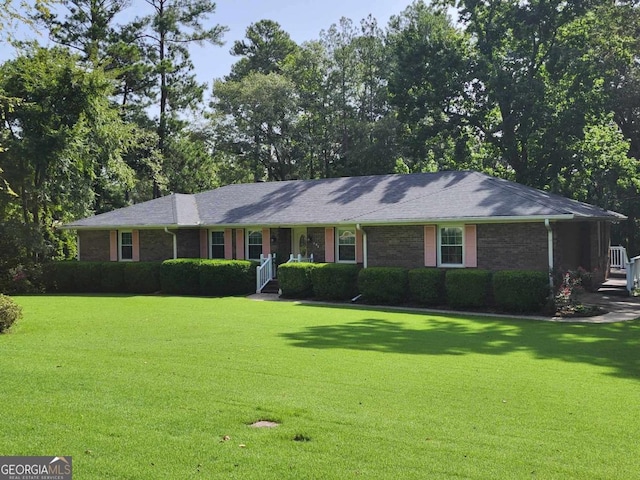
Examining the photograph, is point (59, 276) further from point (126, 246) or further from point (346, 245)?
point (346, 245)

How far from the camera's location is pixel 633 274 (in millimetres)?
20562

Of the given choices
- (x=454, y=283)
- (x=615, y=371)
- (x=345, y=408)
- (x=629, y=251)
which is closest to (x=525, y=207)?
(x=454, y=283)

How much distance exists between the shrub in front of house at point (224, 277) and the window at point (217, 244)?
292 centimetres

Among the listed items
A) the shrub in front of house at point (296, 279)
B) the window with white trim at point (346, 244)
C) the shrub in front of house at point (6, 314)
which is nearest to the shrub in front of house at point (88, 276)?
the shrub in front of house at point (296, 279)

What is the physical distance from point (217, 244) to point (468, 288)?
39.3ft

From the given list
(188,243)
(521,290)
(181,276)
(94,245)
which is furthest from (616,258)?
(94,245)

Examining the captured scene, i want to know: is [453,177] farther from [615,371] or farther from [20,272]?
[20,272]

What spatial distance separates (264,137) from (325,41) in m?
8.42

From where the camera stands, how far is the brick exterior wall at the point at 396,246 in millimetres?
20047

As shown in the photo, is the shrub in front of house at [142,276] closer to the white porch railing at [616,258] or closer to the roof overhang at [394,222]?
the roof overhang at [394,222]

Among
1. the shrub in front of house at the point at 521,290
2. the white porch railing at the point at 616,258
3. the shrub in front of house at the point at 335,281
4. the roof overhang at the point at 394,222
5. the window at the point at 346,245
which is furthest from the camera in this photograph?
the white porch railing at the point at 616,258

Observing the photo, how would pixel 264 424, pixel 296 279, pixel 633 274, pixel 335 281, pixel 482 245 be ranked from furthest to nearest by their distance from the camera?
pixel 296 279 → pixel 633 274 → pixel 335 281 → pixel 482 245 → pixel 264 424

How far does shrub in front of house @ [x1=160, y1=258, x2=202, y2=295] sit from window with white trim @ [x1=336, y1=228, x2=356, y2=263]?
5392mm

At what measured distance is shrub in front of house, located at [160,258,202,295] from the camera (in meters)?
22.7
